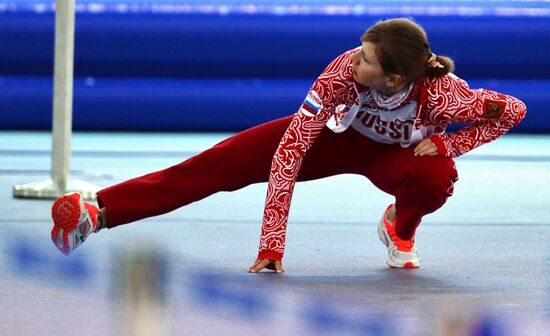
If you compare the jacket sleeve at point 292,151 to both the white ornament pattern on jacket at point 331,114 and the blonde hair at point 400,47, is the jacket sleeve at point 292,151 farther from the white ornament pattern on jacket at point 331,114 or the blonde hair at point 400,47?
the blonde hair at point 400,47

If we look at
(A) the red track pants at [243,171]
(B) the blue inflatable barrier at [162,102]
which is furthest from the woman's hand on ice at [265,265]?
(B) the blue inflatable barrier at [162,102]

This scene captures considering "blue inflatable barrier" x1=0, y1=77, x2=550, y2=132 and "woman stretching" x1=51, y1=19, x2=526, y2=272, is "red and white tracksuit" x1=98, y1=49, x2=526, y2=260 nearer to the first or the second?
"woman stretching" x1=51, y1=19, x2=526, y2=272

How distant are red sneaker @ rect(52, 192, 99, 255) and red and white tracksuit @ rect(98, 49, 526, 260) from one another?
0.26 ft

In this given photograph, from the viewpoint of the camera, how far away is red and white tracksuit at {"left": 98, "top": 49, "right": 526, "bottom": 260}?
2102 mm

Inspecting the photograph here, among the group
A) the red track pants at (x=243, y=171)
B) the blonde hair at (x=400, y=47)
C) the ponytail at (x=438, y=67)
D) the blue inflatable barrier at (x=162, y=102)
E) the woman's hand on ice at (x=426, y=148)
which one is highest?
the blonde hair at (x=400, y=47)

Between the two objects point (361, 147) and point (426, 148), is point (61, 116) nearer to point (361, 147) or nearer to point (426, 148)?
point (361, 147)

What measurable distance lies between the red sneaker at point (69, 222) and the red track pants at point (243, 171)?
8 cm

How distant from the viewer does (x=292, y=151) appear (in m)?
2.12

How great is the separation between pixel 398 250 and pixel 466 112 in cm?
31

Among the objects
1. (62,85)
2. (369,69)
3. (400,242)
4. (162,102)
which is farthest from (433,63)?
(162,102)

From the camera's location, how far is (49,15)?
17.1 ft

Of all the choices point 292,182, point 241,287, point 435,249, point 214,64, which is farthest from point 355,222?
point 214,64

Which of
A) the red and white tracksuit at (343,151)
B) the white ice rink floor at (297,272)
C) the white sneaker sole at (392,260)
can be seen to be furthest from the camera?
the white sneaker sole at (392,260)

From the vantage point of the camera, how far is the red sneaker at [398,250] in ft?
7.26
